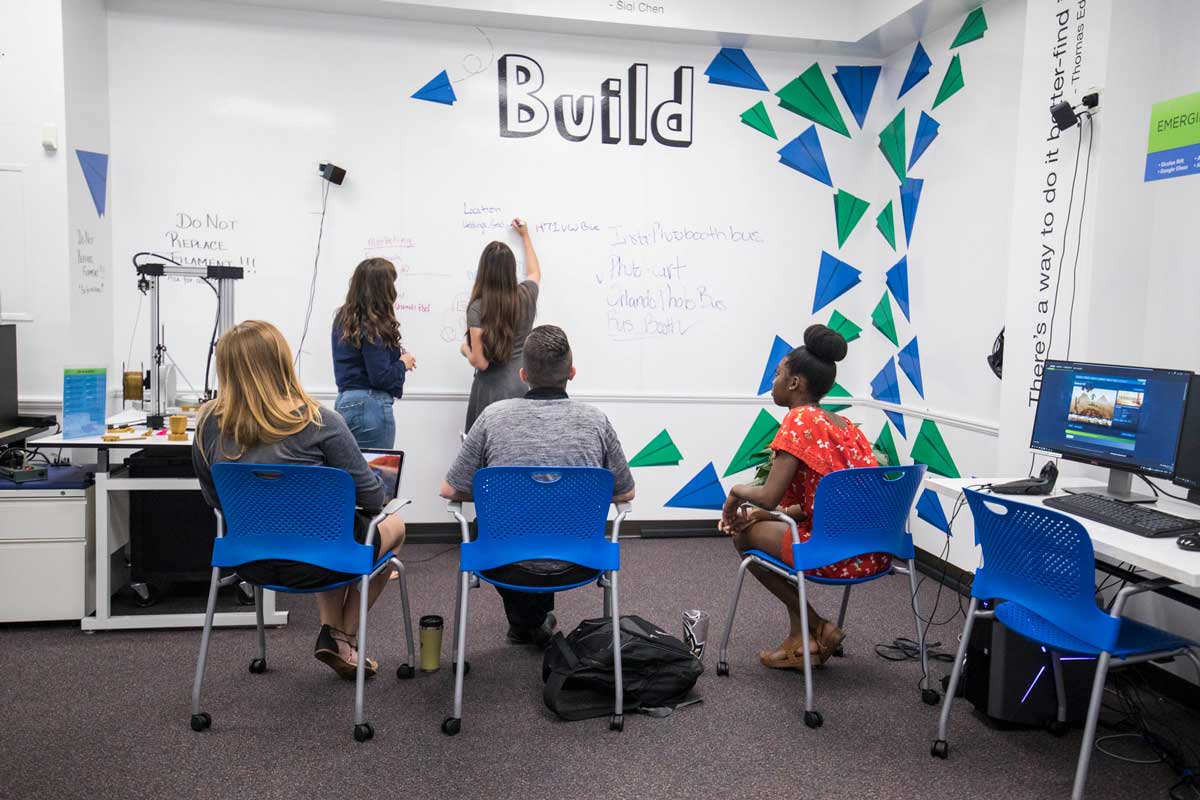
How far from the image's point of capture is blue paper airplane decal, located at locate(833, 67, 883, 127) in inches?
197

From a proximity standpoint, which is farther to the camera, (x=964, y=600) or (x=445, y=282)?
(x=445, y=282)

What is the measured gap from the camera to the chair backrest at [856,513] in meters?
2.69

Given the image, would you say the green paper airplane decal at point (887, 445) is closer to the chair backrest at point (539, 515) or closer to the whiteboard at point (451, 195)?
the whiteboard at point (451, 195)

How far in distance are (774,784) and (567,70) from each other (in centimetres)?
381

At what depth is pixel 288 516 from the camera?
2.53m

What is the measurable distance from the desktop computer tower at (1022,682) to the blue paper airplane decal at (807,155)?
10.2 ft

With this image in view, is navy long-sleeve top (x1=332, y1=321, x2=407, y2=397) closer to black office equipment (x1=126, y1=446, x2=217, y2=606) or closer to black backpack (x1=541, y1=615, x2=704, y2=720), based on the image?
black office equipment (x1=126, y1=446, x2=217, y2=606)

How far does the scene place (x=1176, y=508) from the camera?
267 centimetres

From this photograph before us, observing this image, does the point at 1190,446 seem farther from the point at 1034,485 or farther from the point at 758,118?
the point at 758,118

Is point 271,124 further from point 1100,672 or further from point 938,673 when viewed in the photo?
point 1100,672

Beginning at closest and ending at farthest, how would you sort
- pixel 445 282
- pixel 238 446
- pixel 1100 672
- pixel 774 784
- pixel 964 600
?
pixel 1100 672 < pixel 774 784 < pixel 238 446 < pixel 964 600 < pixel 445 282

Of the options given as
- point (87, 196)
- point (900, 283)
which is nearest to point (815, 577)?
point (900, 283)

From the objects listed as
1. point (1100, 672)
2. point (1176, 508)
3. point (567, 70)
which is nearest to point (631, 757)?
point (1100, 672)

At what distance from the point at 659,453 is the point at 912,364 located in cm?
150
